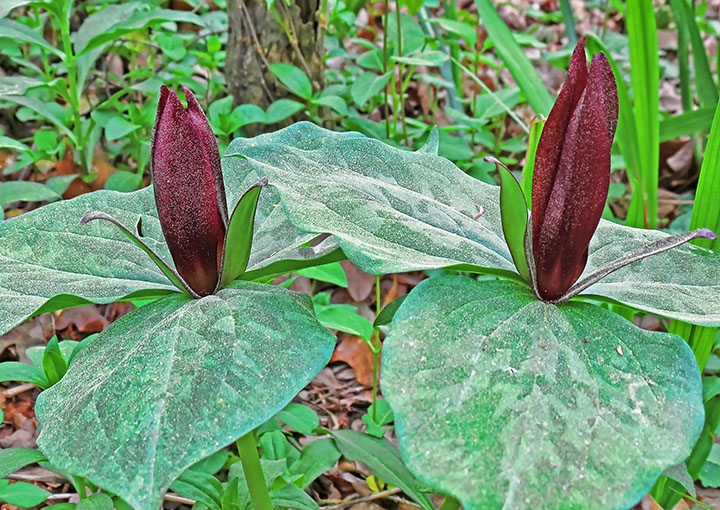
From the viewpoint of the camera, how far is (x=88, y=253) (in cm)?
78

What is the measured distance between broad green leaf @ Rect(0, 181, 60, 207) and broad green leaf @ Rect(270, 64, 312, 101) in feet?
2.14

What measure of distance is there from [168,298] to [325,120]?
1480 mm

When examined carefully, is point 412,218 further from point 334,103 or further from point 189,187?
point 334,103

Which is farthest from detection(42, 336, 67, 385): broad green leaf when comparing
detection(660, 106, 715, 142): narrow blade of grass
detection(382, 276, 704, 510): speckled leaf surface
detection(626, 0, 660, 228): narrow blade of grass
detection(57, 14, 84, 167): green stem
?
detection(660, 106, 715, 142): narrow blade of grass

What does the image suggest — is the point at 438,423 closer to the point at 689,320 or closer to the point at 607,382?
the point at 607,382

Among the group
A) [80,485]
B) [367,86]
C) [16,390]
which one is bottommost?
[16,390]

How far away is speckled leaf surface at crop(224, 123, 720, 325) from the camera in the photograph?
0.67m

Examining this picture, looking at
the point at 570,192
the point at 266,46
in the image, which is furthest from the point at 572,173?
the point at 266,46

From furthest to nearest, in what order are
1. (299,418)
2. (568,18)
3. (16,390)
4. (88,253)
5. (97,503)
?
(568,18) → (16,390) → (299,418) → (97,503) → (88,253)

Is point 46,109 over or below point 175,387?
below

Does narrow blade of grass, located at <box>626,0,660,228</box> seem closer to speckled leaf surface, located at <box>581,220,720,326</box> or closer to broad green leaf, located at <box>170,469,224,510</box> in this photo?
speckled leaf surface, located at <box>581,220,720,326</box>

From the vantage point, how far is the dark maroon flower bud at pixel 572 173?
26.0 inches

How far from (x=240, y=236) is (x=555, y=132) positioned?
1.04 ft

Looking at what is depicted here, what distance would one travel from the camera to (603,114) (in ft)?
2.17
